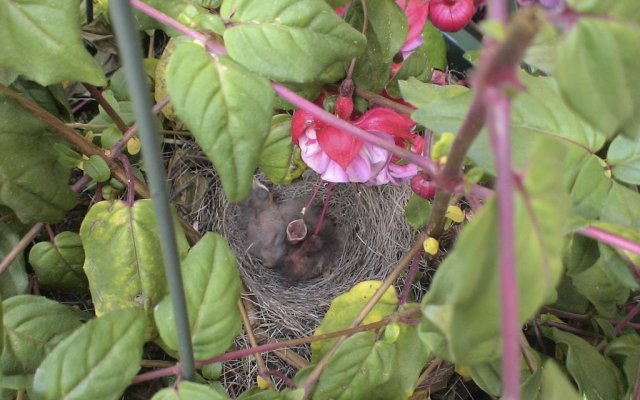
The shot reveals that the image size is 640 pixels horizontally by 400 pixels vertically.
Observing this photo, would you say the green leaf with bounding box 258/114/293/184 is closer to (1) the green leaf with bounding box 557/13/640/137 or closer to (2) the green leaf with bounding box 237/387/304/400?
(2) the green leaf with bounding box 237/387/304/400

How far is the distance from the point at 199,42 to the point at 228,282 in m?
0.17

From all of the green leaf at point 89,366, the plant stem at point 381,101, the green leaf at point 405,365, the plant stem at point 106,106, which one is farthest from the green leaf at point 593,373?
the plant stem at point 106,106

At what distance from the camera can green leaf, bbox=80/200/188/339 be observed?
537 millimetres

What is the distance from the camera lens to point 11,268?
25.0 inches

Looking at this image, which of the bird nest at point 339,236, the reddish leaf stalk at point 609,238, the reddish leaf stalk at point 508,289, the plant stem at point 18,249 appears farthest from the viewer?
the bird nest at point 339,236

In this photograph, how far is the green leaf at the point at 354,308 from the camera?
573 millimetres

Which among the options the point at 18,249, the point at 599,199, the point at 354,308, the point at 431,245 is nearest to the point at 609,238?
the point at 599,199

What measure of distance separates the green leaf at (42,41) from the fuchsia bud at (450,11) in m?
0.32

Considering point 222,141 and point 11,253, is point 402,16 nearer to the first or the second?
point 222,141

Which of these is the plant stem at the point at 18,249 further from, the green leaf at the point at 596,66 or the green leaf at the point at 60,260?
the green leaf at the point at 596,66

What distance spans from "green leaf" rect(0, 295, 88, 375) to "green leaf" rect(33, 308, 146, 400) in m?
0.08

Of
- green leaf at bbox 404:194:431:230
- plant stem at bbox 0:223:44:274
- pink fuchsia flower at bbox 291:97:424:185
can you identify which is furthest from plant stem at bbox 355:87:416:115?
plant stem at bbox 0:223:44:274

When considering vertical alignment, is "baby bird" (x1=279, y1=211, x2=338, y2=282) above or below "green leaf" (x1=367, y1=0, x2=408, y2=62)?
below

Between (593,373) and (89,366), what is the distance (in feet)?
1.25
